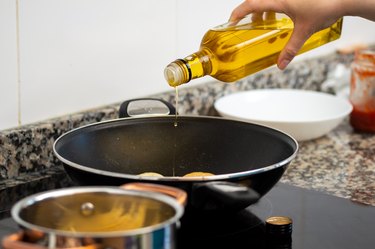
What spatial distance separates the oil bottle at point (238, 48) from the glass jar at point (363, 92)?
40 centimetres

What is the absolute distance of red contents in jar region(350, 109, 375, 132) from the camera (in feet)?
5.18

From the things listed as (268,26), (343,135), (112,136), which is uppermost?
(268,26)

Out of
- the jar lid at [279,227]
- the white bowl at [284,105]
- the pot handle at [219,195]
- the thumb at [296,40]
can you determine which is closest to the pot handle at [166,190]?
the pot handle at [219,195]

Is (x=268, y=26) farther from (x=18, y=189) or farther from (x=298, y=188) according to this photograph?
(x=18, y=189)

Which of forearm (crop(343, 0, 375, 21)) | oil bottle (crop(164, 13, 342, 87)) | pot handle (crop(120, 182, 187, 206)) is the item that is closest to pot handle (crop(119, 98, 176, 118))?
oil bottle (crop(164, 13, 342, 87))

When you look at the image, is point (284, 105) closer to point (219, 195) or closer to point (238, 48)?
point (238, 48)

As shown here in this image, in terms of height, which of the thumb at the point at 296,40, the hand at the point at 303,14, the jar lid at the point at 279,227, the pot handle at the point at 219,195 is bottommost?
the jar lid at the point at 279,227

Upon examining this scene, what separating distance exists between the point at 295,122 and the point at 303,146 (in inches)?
3.4

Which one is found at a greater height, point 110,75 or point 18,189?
point 110,75

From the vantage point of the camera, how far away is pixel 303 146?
148 cm

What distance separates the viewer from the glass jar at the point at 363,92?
1.57 m

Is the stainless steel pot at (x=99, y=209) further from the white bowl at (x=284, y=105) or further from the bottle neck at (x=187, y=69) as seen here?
the white bowl at (x=284, y=105)

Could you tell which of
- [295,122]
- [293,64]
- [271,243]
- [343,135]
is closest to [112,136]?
[271,243]

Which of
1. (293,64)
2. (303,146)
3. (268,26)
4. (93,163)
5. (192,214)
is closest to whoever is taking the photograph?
(192,214)
